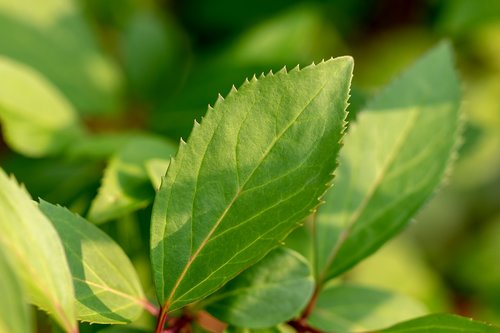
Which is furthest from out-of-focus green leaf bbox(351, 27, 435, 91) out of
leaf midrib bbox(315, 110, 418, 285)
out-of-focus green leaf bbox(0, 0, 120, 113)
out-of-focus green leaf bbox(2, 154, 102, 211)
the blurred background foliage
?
leaf midrib bbox(315, 110, 418, 285)

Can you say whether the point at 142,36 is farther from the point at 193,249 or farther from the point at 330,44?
the point at 193,249

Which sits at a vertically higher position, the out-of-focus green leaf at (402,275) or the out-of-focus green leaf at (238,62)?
the out-of-focus green leaf at (238,62)

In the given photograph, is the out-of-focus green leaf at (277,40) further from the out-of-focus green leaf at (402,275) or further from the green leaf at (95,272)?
the green leaf at (95,272)

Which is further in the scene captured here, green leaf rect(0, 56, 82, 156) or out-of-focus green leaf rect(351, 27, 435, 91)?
out-of-focus green leaf rect(351, 27, 435, 91)

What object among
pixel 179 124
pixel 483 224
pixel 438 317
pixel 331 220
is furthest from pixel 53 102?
pixel 483 224

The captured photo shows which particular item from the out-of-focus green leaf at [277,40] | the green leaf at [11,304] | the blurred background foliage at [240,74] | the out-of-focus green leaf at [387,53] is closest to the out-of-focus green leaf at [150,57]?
the blurred background foliage at [240,74]

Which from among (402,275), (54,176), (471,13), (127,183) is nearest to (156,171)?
(127,183)

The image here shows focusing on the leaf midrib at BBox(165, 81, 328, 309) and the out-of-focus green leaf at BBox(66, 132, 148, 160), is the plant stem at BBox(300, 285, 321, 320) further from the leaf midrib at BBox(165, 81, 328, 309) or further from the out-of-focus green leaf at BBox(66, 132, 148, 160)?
the out-of-focus green leaf at BBox(66, 132, 148, 160)
